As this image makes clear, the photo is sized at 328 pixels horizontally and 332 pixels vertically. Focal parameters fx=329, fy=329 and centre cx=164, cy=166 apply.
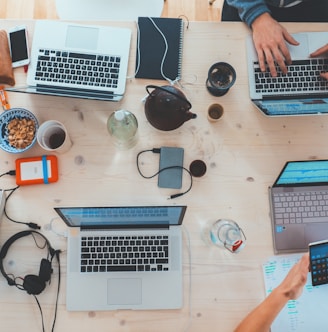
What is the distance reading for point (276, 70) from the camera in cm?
108

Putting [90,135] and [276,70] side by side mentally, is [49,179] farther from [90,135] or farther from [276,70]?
[276,70]

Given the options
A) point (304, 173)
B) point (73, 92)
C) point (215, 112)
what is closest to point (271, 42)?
point (215, 112)

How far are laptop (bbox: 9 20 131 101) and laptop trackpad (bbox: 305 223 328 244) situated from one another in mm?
733

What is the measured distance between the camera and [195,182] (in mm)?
1057

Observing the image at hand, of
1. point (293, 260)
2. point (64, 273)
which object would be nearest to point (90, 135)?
point (64, 273)

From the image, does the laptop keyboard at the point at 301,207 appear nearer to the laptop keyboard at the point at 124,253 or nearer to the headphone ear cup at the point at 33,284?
the laptop keyboard at the point at 124,253

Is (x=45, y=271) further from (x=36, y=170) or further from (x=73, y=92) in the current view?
(x=73, y=92)

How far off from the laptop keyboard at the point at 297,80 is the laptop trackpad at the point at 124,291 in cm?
73

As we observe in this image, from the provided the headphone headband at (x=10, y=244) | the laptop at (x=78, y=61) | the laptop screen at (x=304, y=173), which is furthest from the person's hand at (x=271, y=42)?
the headphone headband at (x=10, y=244)

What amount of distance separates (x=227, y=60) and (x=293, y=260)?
68 centimetres

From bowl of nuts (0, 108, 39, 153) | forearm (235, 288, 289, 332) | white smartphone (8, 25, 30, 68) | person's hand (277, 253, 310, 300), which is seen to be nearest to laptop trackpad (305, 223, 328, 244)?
person's hand (277, 253, 310, 300)

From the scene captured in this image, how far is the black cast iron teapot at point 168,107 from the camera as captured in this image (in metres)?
0.90

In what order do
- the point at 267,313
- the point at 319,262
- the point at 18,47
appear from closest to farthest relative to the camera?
the point at 267,313 < the point at 319,262 < the point at 18,47

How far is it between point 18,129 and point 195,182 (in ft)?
1.91
